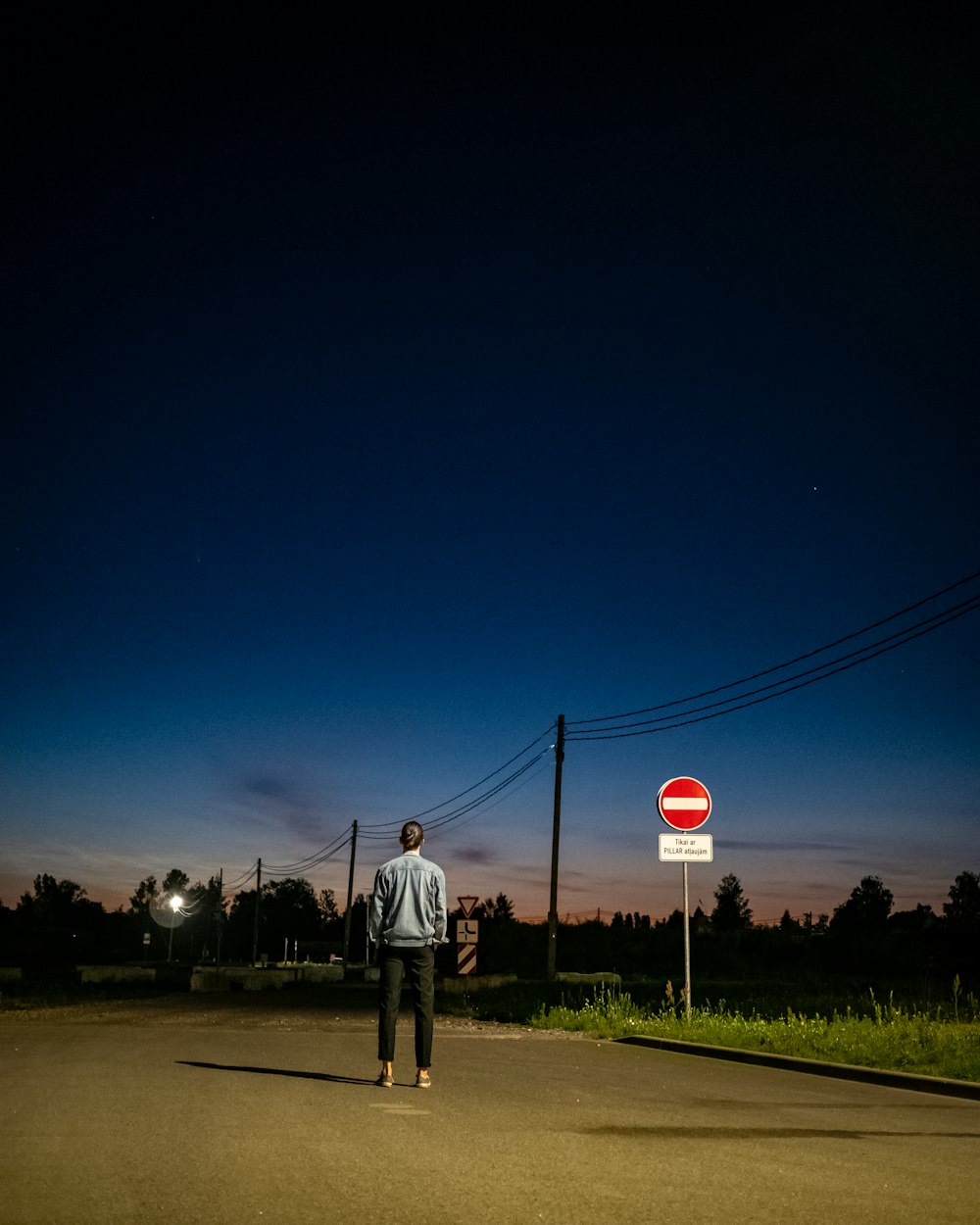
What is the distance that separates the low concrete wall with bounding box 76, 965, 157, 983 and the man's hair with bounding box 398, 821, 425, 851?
99.3 ft

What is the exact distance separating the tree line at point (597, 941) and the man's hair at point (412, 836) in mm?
19658

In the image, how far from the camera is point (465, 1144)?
19.7 feet

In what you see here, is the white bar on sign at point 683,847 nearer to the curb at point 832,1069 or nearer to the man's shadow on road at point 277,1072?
the curb at point 832,1069

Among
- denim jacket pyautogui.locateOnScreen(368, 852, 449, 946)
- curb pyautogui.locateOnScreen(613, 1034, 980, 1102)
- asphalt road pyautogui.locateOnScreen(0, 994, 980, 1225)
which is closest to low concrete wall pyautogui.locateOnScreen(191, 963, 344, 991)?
curb pyautogui.locateOnScreen(613, 1034, 980, 1102)

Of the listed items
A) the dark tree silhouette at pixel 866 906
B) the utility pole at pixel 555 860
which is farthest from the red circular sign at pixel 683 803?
the dark tree silhouette at pixel 866 906

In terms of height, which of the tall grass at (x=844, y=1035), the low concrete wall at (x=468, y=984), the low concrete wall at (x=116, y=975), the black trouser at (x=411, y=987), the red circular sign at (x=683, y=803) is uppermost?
the red circular sign at (x=683, y=803)

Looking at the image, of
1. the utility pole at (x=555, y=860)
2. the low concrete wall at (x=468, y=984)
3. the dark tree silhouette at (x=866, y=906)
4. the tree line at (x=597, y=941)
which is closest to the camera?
the low concrete wall at (x=468, y=984)

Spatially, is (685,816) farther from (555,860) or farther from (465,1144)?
(555,860)

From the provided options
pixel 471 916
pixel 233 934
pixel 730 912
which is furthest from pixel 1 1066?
pixel 730 912

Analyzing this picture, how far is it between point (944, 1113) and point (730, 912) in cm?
17137

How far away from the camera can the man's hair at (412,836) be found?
8312mm

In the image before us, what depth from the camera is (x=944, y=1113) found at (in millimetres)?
7957

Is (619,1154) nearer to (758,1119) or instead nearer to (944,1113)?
(758,1119)

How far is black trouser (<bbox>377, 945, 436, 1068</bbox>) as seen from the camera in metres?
8.11
